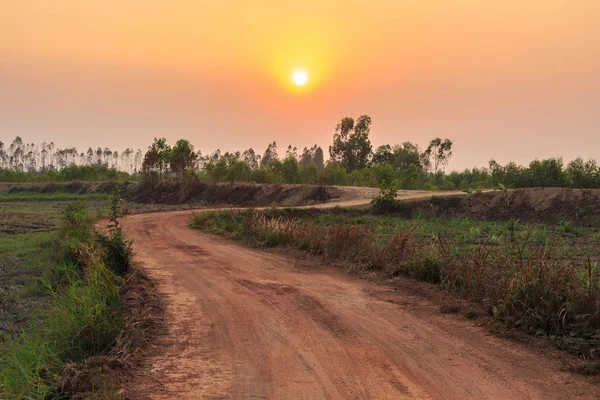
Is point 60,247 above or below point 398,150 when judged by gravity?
below

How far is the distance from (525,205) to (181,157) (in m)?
44.0

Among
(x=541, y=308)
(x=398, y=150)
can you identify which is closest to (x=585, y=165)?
(x=541, y=308)

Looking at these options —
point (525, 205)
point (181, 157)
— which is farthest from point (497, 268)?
point (181, 157)

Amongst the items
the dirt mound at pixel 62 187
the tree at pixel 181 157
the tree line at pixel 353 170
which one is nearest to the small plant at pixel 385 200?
the tree line at pixel 353 170

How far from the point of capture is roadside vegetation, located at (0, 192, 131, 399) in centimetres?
536

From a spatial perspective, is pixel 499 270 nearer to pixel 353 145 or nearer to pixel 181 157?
pixel 181 157

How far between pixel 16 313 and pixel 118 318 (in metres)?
5.03

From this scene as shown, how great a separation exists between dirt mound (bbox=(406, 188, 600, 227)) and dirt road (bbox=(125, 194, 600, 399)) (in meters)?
20.9

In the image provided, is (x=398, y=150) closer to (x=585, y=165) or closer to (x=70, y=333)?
(x=585, y=165)

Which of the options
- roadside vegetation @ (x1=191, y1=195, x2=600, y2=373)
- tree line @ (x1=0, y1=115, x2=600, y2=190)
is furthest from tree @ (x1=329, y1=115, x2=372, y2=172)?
roadside vegetation @ (x1=191, y1=195, x2=600, y2=373)

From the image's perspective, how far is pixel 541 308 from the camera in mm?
7363

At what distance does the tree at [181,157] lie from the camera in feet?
197

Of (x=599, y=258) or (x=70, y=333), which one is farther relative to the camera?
(x=599, y=258)

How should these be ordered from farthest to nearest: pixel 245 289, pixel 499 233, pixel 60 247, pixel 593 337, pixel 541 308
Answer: pixel 499 233 → pixel 60 247 → pixel 245 289 → pixel 541 308 → pixel 593 337
